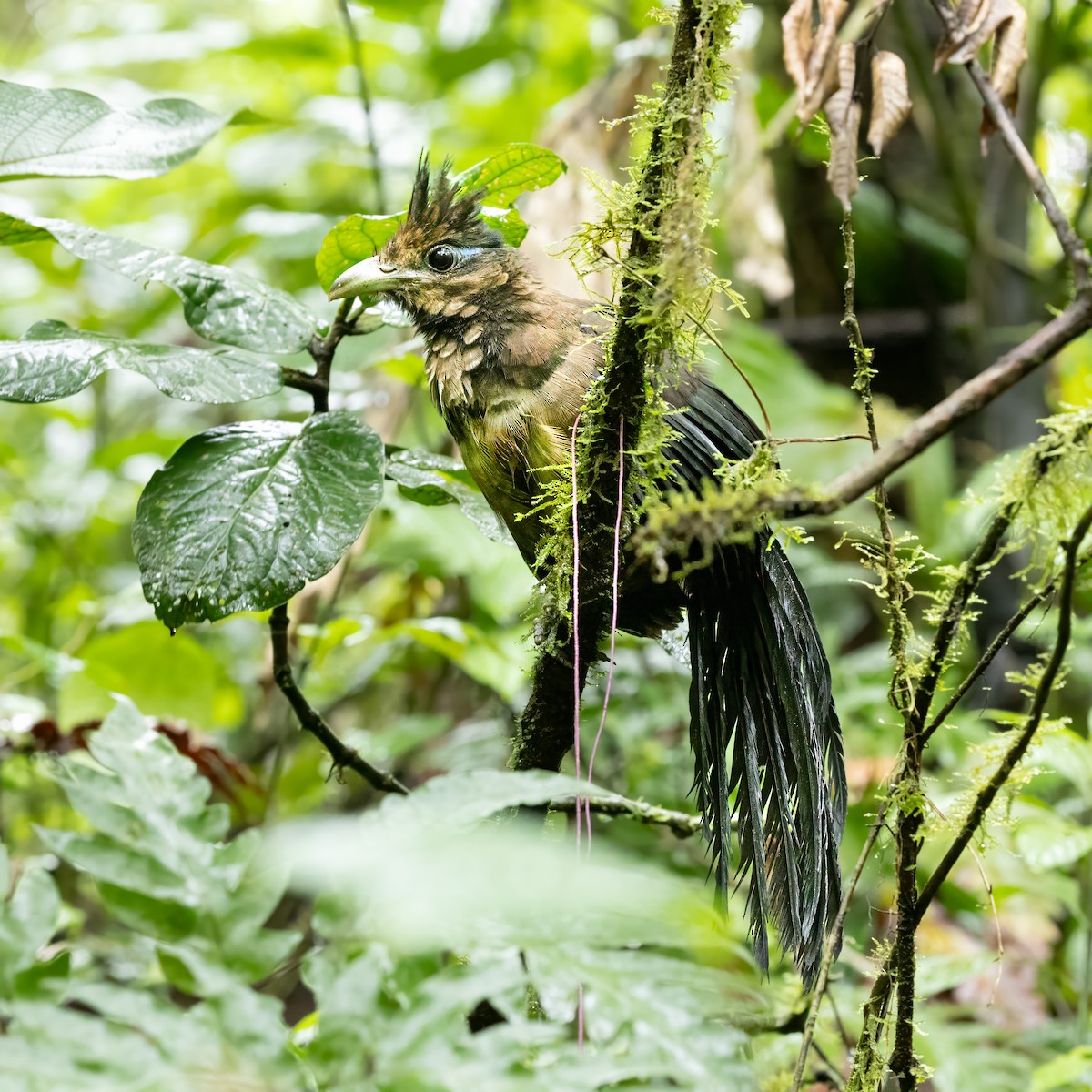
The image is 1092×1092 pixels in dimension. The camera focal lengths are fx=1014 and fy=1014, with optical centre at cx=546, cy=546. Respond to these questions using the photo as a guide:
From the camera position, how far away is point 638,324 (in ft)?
3.92

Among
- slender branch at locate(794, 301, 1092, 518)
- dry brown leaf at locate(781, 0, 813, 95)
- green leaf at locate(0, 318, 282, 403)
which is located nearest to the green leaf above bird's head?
green leaf at locate(0, 318, 282, 403)

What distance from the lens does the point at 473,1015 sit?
1310 millimetres

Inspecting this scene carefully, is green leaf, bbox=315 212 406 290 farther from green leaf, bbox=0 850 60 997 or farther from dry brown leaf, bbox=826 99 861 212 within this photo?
green leaf, bbox=0 850 60 997

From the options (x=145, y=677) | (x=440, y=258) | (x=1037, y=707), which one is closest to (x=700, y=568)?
(x=1037, y=707)

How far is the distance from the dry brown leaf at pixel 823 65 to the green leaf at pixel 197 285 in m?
0.73

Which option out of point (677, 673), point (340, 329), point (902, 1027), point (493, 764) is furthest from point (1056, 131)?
point (902, 1027)

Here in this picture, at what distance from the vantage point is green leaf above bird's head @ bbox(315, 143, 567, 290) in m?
1.49

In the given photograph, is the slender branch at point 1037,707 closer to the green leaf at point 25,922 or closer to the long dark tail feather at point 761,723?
the long dark tail feather at point 761,723

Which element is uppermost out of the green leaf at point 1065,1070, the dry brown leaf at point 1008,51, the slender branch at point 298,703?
the dry brown leaf at point 1008,51

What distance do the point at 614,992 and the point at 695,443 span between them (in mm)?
1188

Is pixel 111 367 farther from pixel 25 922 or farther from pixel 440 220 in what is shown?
pixel 440 220

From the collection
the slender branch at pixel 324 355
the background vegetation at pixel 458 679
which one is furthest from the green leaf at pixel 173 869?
the slender branch at pixel 324 355

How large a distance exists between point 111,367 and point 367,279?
583 millimetres

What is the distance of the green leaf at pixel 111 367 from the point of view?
4.05ft
